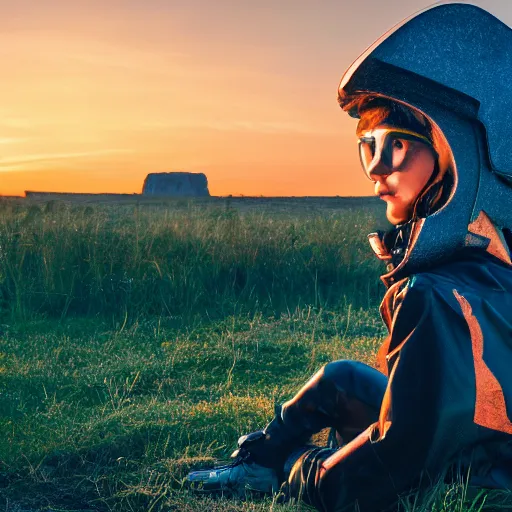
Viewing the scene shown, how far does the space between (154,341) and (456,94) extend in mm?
4461

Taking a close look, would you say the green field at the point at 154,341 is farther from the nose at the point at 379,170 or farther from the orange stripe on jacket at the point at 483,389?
the nose at the point at 379,170

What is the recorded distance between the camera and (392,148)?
2197 millimetres

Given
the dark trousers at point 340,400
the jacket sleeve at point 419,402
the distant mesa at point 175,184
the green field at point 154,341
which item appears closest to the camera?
the jacket sleeve at point 419,402

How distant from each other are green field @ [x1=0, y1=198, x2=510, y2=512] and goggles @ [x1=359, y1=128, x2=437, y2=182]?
109 cm

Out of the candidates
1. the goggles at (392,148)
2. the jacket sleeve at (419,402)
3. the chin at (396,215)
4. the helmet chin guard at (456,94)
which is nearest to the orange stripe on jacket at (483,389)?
the jacket sleeve at (419,402)

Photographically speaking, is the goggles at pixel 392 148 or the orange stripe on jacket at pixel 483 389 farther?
the goggles at pixel 392 148

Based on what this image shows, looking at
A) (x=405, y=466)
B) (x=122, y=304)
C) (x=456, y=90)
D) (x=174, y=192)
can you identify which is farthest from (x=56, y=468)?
(x=174, y=192)

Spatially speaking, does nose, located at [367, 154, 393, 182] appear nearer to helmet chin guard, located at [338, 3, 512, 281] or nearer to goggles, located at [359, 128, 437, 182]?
goggles, located at [359, 128, 437, 182]

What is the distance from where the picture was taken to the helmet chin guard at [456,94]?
210 cm

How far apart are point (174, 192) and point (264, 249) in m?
54.6

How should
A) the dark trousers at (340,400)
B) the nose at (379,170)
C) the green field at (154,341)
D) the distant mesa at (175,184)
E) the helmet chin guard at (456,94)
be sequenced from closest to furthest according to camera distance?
the helmet chin guard at (456,94) < the nose at (379,170) < the dark trousers at (340,400) < the green field at (154,341) < the distant mesa at (175,184)

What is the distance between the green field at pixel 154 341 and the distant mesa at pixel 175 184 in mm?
52498

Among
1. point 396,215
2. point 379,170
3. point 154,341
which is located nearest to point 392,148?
point 379,170

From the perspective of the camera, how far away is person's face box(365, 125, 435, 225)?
217 cm
